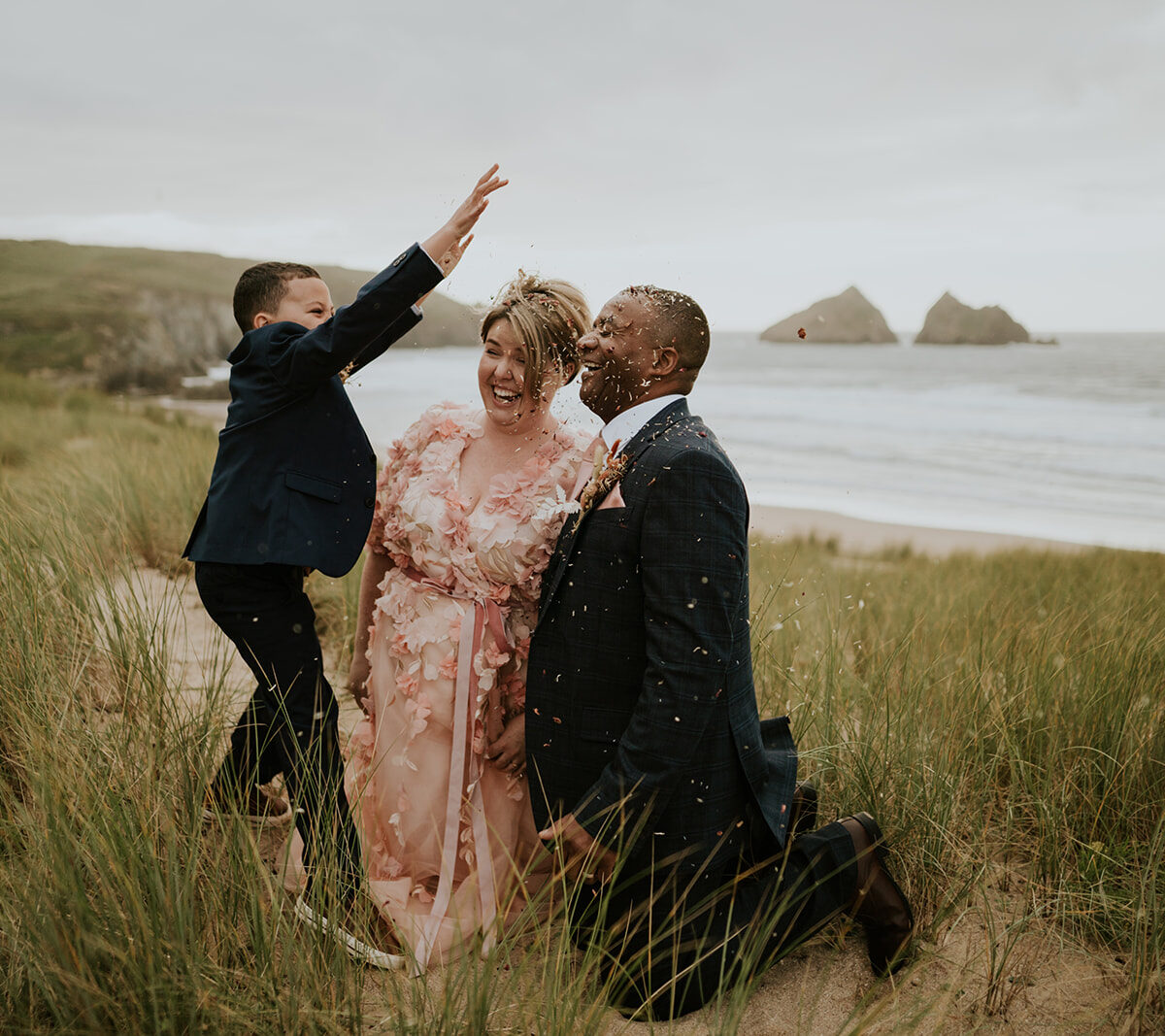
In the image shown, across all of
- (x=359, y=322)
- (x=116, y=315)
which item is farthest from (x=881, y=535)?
(x=116, y=315)

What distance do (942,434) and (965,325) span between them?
116 feet

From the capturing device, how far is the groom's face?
2.25 metres

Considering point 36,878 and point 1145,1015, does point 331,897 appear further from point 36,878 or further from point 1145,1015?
point 1145,1015

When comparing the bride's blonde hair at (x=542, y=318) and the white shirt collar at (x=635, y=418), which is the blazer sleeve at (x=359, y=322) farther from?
the white shirt collar at (x=635, y=418)

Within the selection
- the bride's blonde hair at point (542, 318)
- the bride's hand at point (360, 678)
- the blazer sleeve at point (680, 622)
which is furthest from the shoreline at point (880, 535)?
the blazer sleeve at point (680, 622)

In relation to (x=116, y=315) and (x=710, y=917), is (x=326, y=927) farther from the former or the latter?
(x=116, y=315)

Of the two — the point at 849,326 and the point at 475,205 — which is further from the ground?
the point at 849,326

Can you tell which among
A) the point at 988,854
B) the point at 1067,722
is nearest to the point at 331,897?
the point at 988,854

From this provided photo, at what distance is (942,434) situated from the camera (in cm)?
2192

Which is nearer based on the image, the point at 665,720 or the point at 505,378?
the point at 665,720

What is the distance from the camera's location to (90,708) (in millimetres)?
2729

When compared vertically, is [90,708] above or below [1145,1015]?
above

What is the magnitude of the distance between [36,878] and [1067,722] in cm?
331

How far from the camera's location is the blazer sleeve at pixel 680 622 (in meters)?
2.14
